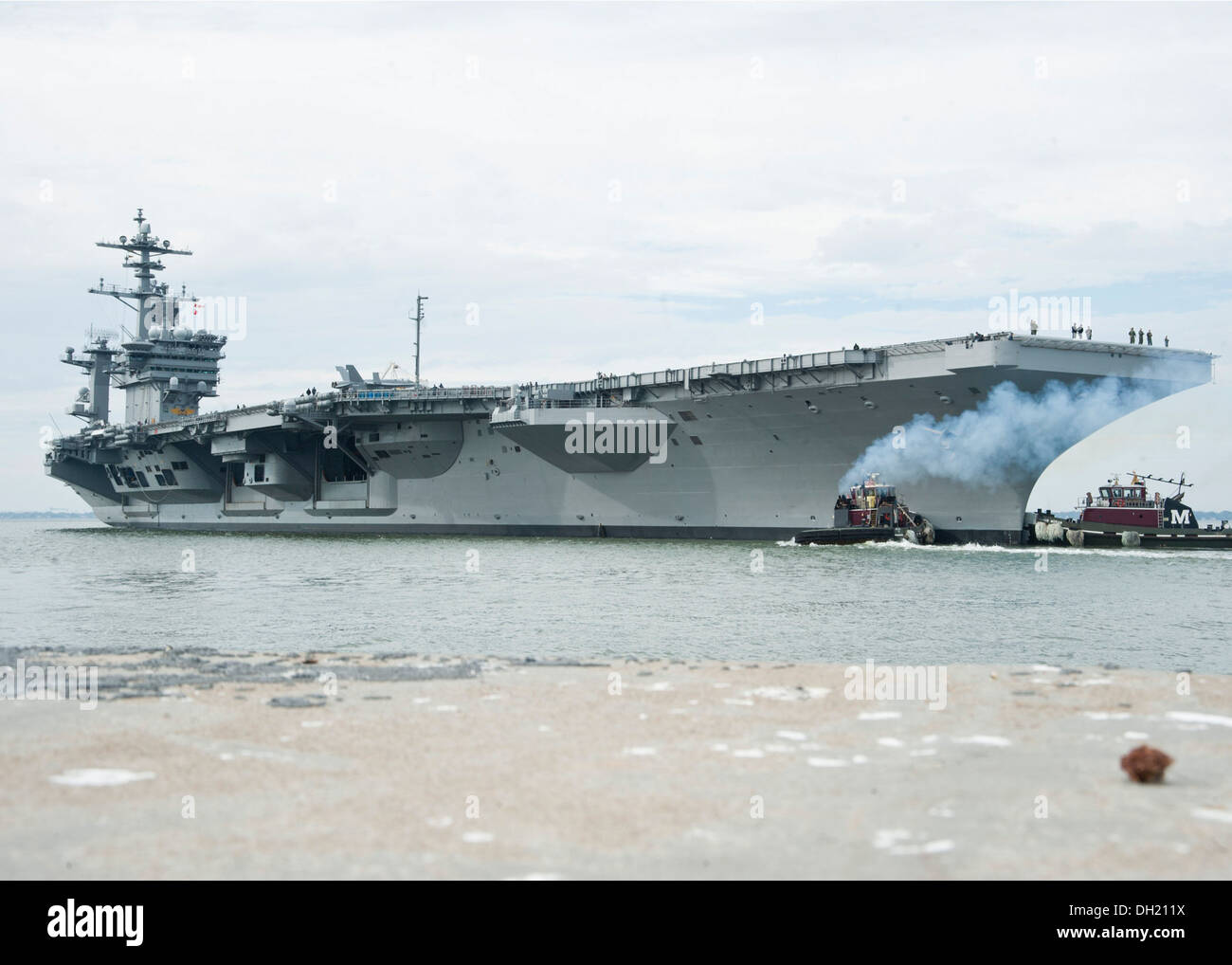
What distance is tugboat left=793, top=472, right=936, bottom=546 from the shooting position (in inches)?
1305

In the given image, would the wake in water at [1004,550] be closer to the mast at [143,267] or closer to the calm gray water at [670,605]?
the calm gray water at [670,605]

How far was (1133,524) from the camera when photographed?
1481 inches

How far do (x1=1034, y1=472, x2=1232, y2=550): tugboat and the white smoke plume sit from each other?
18.3 ft

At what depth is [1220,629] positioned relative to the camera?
16.1m

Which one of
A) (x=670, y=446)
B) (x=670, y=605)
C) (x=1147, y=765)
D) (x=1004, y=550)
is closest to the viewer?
(x=1147, y=765)

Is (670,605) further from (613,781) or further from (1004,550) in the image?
(1004,550)

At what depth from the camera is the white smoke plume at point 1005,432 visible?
2995cm

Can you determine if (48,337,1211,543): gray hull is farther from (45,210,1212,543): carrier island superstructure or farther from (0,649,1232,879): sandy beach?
(0,649,1232,879): sandy beach

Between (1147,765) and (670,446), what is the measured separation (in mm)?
31630

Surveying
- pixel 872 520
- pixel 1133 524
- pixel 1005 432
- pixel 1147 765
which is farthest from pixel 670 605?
pixel 1133 524

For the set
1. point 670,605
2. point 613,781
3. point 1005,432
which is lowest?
point 670,605
